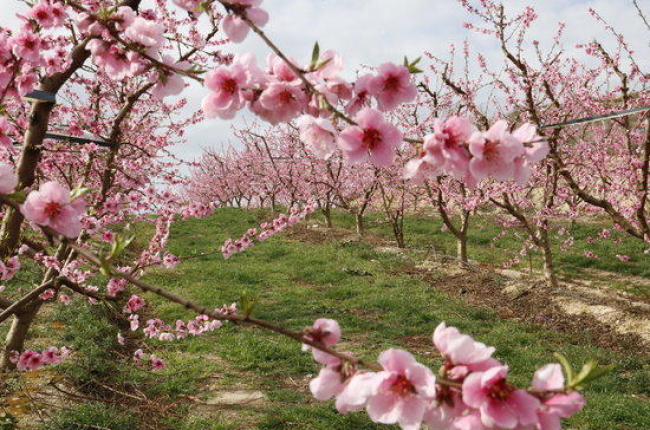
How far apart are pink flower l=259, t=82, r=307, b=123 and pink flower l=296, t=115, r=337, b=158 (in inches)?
4.0

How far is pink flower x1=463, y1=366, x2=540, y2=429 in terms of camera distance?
941 millimetres

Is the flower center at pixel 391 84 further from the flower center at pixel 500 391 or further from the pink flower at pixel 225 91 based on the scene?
the flower center at pixel 500 391

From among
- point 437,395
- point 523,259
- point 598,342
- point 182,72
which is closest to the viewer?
point 437,395

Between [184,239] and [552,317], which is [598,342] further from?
[184,239]

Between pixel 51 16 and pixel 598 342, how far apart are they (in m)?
7.46

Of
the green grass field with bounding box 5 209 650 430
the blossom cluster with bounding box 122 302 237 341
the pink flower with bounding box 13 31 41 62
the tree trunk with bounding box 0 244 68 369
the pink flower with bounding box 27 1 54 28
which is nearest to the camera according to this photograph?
the pink flower with bounding box 13 31 41 62

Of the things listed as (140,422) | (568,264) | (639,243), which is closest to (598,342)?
(568,264)

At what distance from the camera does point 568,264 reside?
11.9 m

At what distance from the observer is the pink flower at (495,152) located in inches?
49.6

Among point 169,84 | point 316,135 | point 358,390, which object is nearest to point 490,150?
point 316,135

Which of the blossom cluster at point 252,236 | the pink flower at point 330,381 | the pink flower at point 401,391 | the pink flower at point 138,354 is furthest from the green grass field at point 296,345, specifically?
the blossom cluster at point 252,236

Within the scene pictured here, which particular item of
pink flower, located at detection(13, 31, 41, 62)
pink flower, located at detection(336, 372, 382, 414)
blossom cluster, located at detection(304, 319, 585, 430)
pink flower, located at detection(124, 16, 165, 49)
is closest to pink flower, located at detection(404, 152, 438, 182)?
blossom cluster, located at detection(304, 319, 585, 430)

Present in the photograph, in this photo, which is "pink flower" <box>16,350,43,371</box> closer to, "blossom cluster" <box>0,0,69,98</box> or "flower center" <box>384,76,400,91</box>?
"blossom cluster" <box>0,0,69,98</box>

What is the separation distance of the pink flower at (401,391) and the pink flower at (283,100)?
78 cm
